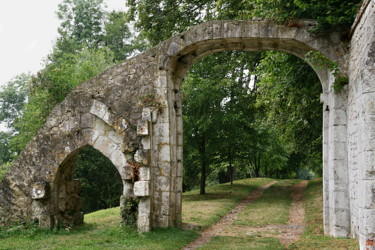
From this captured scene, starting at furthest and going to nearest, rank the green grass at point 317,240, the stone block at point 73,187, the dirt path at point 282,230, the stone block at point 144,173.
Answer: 1. the stone block at point 73,187
2. the stone block at point 144,173
3. the dirt path at point 282,230
4. the green grass at point 317,240

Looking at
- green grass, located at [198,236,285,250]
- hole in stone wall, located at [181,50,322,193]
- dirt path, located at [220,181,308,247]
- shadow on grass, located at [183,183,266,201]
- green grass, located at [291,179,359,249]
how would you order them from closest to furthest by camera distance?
green grass, located at [291,179,359,249], green grass, located at [198,236,285,250], dirt path, located at [220,181,308,247], hole in stone wall, located at [181,50,322,193], shadow on grass, located at [183,183,266,201]

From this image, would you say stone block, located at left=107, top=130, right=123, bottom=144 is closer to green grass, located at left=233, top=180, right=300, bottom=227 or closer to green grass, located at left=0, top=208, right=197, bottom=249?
green grass, located at left=0, top=208, right=197, bottom=249

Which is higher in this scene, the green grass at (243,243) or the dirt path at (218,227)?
the green grass at (243,243)

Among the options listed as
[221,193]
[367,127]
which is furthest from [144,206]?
[221,193]

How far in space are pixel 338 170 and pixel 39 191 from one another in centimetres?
650

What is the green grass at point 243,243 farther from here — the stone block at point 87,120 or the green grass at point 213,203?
the stone block at point 87,120

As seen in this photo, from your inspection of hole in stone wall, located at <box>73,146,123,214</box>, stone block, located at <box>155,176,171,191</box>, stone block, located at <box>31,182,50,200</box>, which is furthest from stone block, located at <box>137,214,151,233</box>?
hole in stone wall, located at <box>73,146,123,214</box>

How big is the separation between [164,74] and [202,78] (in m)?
8.32

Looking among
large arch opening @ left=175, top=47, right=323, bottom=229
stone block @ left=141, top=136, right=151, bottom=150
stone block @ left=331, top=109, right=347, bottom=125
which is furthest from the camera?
large arch opening @ left=175, top=47, right=323, bottom=229

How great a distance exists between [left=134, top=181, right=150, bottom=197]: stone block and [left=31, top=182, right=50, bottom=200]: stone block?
2.22 m

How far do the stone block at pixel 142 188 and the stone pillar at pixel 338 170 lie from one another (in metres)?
3.76

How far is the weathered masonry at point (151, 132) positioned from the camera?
806 centimetres

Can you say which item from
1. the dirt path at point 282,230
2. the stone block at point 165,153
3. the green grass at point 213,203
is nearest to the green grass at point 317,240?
the dirt path at point 282,230

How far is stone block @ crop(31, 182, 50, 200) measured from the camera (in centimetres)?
924
